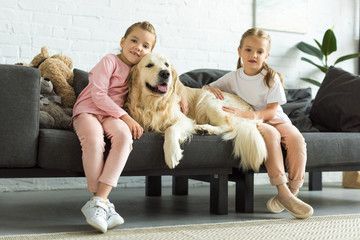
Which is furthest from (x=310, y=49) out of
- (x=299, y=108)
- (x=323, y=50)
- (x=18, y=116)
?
(x=18, y=116)

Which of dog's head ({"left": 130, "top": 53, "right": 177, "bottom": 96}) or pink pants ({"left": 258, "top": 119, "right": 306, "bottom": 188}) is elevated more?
dog's head ({"left": 130, "top": 53, "right": 177, "bottom": 96})

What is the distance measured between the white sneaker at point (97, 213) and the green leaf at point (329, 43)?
3.09 m

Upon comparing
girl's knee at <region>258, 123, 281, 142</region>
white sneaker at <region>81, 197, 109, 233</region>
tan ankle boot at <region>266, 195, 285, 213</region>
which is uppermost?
girl's knee at <region>258, 123, 281, 142</region>

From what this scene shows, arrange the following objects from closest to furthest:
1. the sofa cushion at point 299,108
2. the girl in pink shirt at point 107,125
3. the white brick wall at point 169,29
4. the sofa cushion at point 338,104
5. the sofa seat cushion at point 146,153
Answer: the girl in pink shirt at point 107,125 < the sofa seat cushion at point 146,153 < the sofa cushion at point 338,104 < the sofa cushion at point 299,108 < the white brick wall at point 169,29

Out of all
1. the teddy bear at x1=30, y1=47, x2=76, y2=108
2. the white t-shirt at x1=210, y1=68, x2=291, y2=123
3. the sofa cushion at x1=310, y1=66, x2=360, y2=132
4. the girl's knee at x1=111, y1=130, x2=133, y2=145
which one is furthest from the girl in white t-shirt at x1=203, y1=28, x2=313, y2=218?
the teddy bear at x1=30, y1=47, x2=76, y2=108

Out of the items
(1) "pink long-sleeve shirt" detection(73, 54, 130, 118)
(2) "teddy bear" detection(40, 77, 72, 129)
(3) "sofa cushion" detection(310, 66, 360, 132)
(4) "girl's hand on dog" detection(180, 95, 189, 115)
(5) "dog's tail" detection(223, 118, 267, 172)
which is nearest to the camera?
(1) "pink long-sleeve shirt" detection(73, 54, 130, 118)

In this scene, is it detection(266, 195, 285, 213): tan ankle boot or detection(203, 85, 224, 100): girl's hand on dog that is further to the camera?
detection(203, 85, 224, 100): girl's hand on dog

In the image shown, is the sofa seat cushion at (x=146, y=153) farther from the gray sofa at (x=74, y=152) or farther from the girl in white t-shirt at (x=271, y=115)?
the girl in white t-shirt at (x=271, y=115)

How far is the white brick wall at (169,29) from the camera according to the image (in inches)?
140

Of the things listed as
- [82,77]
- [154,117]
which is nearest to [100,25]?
[82,77]

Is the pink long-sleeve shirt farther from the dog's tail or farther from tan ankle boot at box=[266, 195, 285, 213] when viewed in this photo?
tan ankle boot at box=[266, 195, 285, 213]

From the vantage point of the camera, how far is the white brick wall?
11.7 feet

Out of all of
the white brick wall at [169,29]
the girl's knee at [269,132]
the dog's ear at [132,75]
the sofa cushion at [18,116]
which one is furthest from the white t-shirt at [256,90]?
the sofa cushion at [18,116]

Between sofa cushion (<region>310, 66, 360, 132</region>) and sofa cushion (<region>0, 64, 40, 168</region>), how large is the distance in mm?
2060
